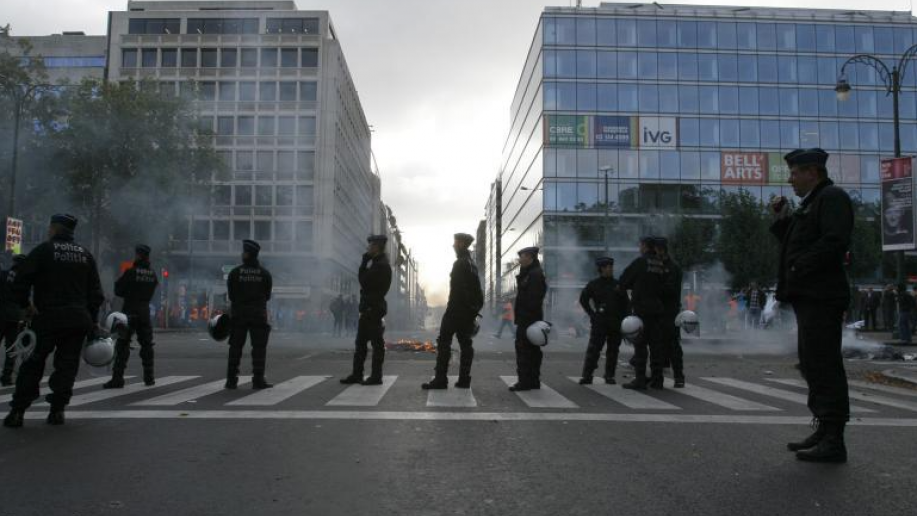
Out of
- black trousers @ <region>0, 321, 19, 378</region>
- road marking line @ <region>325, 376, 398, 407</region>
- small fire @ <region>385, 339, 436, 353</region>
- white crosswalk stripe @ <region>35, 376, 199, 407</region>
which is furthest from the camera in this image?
small fire @ <region>385, 339, 436, 353</region>

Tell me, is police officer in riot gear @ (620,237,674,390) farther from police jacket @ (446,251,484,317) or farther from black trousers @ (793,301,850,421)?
black trousers @ (793,301,850,421)

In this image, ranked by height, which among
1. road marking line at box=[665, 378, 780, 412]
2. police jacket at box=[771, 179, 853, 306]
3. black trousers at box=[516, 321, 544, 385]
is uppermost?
police jacket at box=[771, 179, 853, 306]

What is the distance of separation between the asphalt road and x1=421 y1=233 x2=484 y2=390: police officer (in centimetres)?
69

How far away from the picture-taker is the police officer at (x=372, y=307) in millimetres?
7055

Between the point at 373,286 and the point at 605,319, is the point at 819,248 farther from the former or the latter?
the point at 373,286

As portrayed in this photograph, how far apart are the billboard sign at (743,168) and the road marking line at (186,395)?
147ft

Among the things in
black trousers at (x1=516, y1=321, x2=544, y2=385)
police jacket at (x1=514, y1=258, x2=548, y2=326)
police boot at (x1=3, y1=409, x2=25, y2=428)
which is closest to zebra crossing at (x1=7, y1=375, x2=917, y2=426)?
black trousers at (x1=516, y1=321, x2=544, y2=385)

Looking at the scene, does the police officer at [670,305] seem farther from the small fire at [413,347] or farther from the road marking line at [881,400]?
the small fire at [413,347]

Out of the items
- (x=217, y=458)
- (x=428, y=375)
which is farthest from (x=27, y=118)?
(x=217, y=458)

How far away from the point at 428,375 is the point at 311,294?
31020mm

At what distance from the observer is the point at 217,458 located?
3.58m

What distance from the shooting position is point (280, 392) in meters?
6.41

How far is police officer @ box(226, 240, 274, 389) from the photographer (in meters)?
6.82

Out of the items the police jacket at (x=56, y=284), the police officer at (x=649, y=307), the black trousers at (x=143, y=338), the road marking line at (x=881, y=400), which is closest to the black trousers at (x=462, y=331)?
the police officer at (x=649, y=307)
